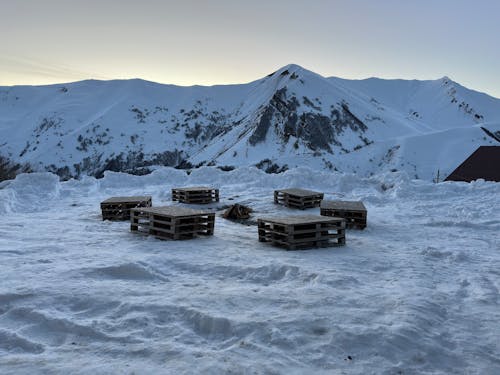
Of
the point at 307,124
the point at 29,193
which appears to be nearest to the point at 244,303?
the point at 29,193

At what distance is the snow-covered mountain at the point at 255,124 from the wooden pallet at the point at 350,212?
35.0 meters

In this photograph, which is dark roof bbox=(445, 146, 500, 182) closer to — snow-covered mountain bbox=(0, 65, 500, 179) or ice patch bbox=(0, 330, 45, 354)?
snow-covered mountain bbox=(0, 65, 500, 179)

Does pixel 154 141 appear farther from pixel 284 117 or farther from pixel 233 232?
pixel 233 232

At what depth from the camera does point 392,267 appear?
29.8 feet

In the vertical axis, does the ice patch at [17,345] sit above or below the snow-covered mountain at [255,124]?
below

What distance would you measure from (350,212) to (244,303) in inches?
311

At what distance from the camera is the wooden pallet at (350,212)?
13.6 meters

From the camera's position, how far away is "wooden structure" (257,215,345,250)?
1061cm

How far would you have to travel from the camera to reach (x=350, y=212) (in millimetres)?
13773

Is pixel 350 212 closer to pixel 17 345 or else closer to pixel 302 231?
pixel 302 231

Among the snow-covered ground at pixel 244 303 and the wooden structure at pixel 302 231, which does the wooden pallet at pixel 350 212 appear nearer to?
the snow-covered ground at pixel 244 303

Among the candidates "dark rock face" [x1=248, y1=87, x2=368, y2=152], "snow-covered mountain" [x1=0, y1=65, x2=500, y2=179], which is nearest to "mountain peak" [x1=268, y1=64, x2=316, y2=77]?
"snow-covered mountain" [x1=0, y1=65, x2=500, y2=179]

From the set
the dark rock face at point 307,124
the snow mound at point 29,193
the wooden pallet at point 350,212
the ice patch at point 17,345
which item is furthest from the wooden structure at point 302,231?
the dark rock face at point 307,124

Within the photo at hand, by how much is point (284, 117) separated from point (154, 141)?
1366 inches
